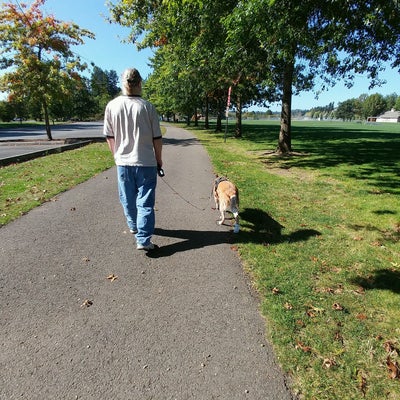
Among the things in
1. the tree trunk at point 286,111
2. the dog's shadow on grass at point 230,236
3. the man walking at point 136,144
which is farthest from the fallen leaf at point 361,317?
the tree trunk at point 286,111

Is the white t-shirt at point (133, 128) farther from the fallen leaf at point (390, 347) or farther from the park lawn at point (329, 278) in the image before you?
the fallen leaf at point (390, 347)

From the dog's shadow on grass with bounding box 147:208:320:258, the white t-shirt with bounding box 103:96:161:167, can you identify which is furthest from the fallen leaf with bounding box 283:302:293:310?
the white t-shirt with bounding box 103:96:161:167

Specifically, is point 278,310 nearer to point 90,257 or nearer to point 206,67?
point 90,257

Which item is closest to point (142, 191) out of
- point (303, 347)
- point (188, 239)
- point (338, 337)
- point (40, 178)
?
point (188, 239)

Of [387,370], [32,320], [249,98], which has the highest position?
[249,98]

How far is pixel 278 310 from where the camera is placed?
116 inches

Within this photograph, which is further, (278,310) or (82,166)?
(82,166)

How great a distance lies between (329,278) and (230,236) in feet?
5.24

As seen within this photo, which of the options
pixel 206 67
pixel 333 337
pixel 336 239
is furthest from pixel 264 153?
pixel 333 337

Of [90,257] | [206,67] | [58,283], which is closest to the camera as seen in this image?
[58,283]

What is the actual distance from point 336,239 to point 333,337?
2.42 metres

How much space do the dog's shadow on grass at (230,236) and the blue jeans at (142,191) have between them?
14.0 inches

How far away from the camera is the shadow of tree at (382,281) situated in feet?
11.2

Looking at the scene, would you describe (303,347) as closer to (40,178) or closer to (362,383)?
(362,383)
